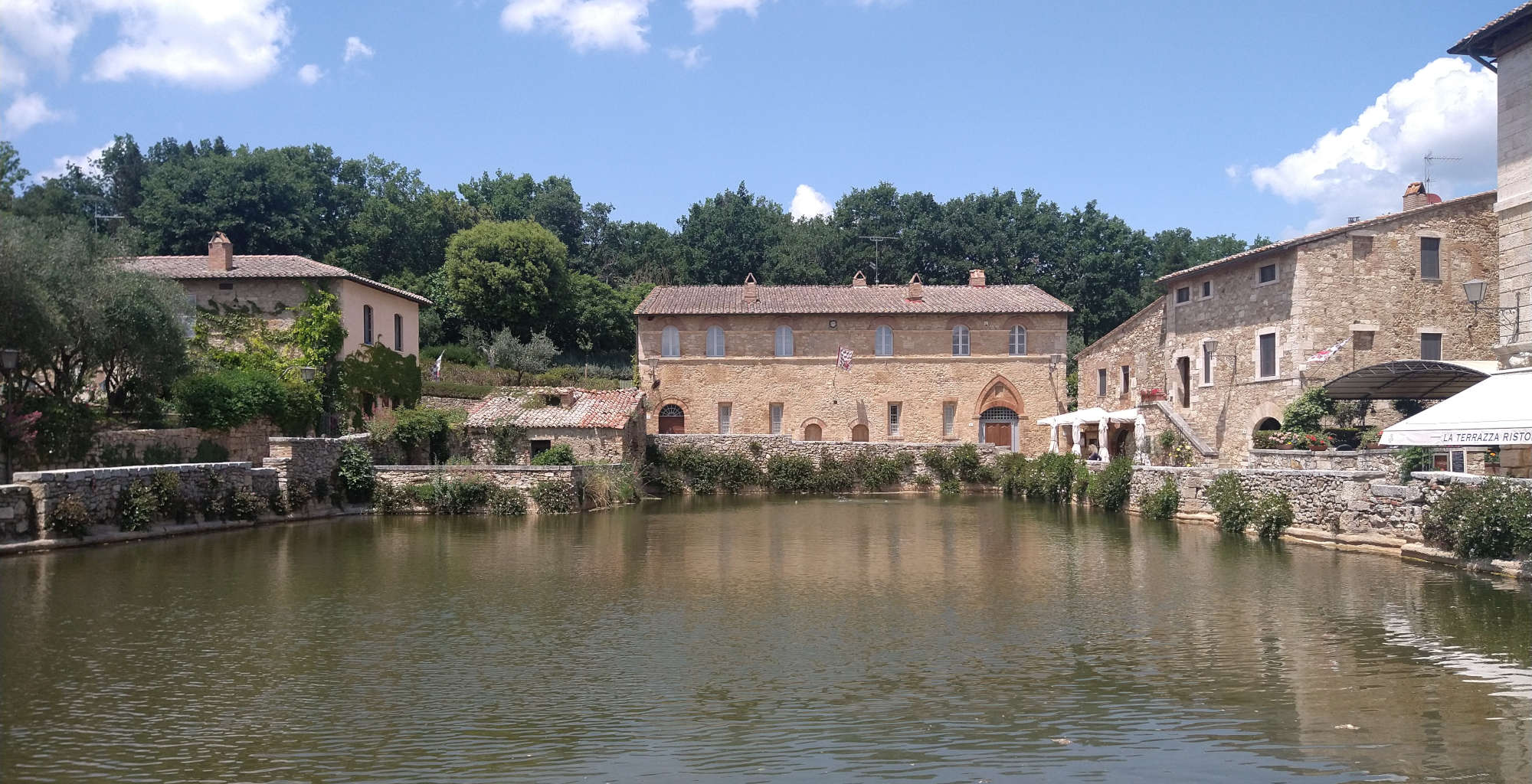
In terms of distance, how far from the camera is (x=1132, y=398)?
3569 centimetres

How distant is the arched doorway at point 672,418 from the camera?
134ft

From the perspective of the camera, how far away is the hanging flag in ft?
86.6

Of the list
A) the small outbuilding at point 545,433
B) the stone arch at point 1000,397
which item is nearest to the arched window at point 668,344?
the small outbuilding at point 545,433

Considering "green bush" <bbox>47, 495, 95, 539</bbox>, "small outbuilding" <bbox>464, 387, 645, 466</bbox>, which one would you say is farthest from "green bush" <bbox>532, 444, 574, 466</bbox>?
"green bush" <bbox>47, 495, 95, 539</bbox>

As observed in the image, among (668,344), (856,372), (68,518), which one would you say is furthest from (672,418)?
(68,518)

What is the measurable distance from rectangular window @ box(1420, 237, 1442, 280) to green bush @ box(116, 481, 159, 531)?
28990 mm

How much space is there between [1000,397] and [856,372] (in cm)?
564

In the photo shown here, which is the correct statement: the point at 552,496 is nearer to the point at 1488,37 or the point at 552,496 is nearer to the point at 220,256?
the point at 220,256

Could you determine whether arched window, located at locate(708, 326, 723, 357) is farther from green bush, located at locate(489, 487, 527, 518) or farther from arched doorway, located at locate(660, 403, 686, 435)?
green bush, located at locate(489, 487, 527, 518)

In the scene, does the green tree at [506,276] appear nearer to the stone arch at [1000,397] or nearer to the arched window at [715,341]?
the arched window at [715,341]

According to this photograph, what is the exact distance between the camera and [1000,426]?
41031 millimetres

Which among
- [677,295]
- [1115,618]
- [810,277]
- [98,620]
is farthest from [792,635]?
[810,277]

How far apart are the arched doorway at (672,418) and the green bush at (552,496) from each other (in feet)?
47.9

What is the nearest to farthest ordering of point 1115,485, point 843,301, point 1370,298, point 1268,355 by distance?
point 1115,485 < point 1370,298 < point 1268,355 < point 843,301
